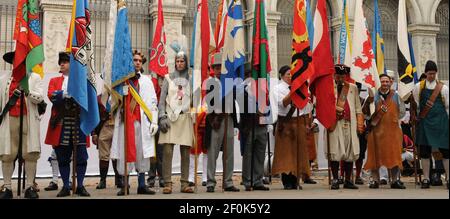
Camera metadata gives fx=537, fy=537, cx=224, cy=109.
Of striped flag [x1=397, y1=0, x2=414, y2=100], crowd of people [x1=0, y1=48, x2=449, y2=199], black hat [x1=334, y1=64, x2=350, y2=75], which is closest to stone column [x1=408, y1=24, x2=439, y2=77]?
striped flag [x1=397, y1=0, x2=414, y2=100]

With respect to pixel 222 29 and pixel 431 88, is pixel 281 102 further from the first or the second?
pixel 431 88

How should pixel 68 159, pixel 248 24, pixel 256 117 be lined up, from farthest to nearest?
pixel 248 24
pixel 256 117
pixel 68 159

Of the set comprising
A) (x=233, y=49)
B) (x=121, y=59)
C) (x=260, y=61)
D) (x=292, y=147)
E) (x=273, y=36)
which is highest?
(x=273, y=36)

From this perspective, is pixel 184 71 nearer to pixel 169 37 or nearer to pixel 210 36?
pixel 210 36

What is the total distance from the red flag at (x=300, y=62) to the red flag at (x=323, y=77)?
193 millimetres

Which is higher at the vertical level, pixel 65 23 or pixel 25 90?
pixel 65 23

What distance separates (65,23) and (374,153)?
8459mm

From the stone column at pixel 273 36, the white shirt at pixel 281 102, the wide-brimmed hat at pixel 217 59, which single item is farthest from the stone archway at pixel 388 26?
the wide-brimmed hat at pixel 217 59

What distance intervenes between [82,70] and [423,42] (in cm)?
1333

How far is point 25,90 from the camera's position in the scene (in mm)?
6797

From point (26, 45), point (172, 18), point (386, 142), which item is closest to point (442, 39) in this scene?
point (172, 18)

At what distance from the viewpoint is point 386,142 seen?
8586 mm

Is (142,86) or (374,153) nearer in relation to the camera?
(142,86)
